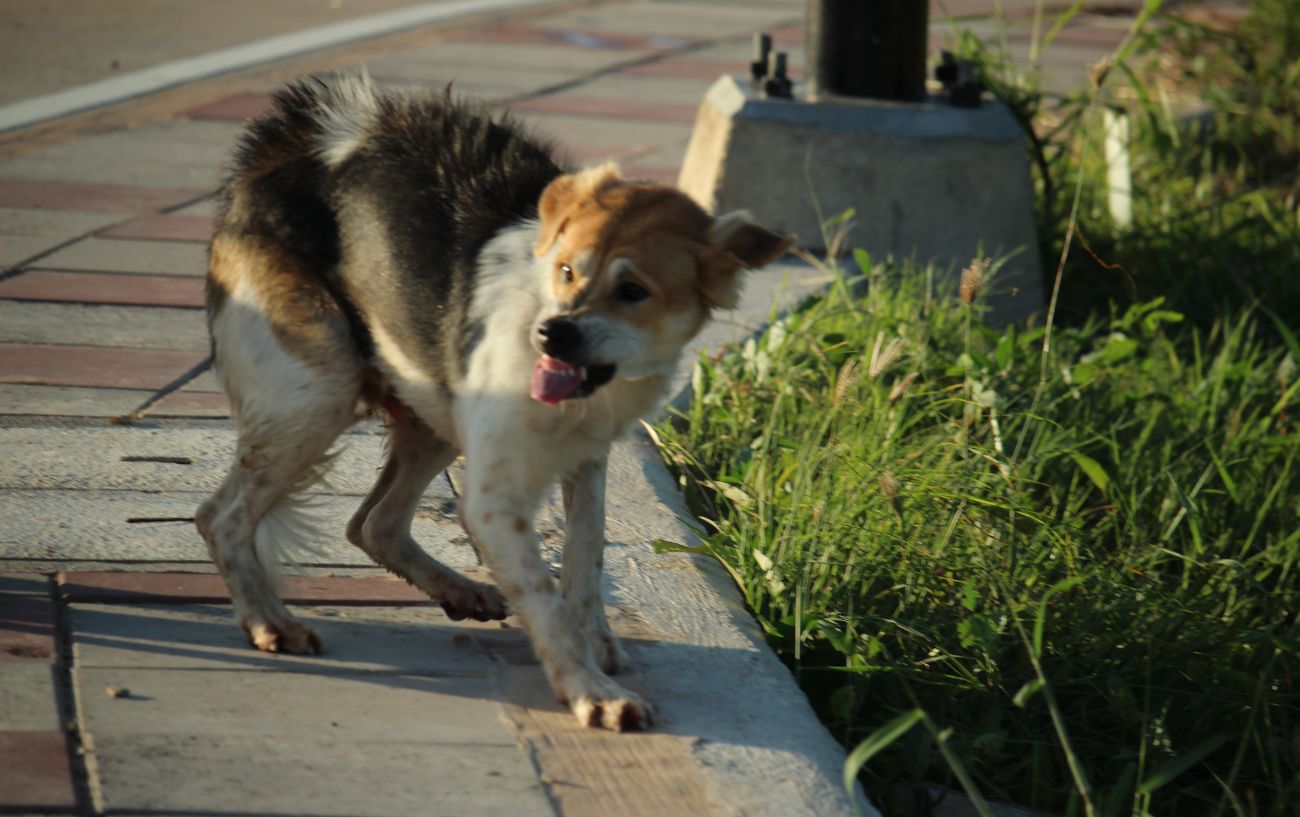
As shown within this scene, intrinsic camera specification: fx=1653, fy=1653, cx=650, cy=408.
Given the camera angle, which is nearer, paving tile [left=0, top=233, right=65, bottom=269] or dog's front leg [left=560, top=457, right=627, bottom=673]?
dog's front leg [left=560, top=457, right=627, bottom=673]

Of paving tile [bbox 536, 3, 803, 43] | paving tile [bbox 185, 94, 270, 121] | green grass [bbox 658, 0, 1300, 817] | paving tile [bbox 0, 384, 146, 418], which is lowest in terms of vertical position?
green grass [bbox 658, 0, 1300, 817]

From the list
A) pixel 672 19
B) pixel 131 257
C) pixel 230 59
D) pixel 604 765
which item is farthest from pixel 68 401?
pixel 672 19

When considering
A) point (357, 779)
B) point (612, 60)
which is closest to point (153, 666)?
point (357, 779)

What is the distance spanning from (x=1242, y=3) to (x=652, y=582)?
11251mm

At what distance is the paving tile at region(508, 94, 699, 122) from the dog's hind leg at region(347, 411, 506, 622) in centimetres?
491

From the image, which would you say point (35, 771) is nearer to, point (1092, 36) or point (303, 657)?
point (303, 657)

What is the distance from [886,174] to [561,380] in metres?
3.44

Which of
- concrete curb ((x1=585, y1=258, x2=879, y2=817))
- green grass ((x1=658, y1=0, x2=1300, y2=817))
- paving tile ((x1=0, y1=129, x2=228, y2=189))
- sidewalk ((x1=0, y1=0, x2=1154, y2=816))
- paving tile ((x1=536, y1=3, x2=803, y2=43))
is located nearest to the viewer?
sidewalk ((x1=0, y1=0, x2=1154, y2=816))

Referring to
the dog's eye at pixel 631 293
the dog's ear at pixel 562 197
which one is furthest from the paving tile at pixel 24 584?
the dog's eye at pixel 631 293

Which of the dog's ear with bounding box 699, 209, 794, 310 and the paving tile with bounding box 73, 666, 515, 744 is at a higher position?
the dog's ear with bounding box 699, 209, 794, 310

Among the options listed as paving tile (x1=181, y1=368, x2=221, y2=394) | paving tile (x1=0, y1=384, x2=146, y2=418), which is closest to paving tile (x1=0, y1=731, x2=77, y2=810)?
paving tile (x1=0, y1=384, x2=146, y2=418)

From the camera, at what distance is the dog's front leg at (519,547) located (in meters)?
3.32

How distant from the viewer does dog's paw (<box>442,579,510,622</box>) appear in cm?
372

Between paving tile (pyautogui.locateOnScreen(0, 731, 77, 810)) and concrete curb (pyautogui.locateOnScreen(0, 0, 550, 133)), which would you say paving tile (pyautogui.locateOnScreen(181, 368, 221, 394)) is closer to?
paving tile (pyautogui.locateOnScreen(0, 731, 77, 810))
